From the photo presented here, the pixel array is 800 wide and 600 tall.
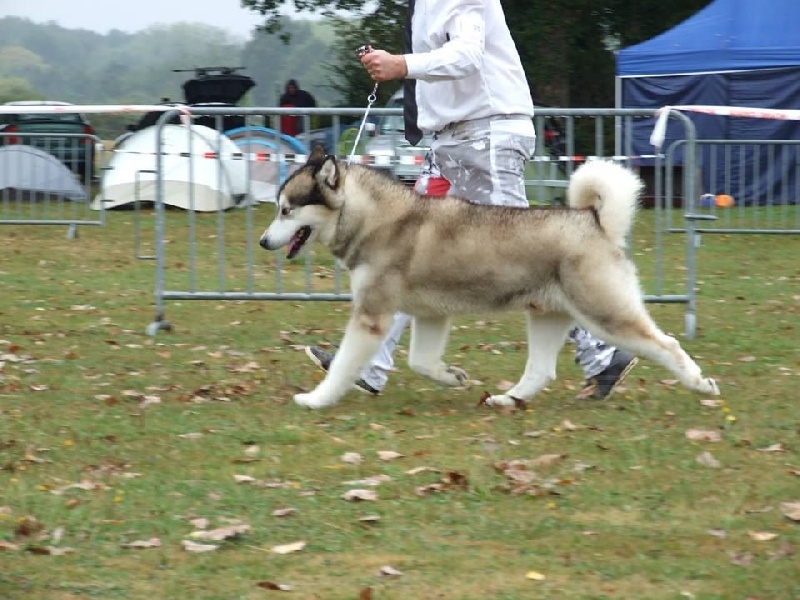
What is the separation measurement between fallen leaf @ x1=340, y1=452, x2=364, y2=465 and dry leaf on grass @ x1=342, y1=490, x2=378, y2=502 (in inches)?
16.9

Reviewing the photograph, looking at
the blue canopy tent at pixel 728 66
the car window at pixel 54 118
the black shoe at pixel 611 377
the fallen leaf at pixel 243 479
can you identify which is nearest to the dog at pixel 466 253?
the black shoe at pixel 611 377

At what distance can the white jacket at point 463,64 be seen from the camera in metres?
5.73

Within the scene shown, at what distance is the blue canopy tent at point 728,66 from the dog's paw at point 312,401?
12.0 metres

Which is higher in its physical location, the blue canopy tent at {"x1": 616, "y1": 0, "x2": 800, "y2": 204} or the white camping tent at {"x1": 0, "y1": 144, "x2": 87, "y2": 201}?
the blue canopy tent at {"x1": 616, "y1": 0, "x2": 800, "y2": 204}

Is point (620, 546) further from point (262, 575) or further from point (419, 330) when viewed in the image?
point (419, 330)

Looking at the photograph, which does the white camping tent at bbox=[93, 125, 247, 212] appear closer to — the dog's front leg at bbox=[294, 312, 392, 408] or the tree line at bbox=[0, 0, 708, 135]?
the dog's front leg at bbox=[294, 312, 392, 408]

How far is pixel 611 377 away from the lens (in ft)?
20.6

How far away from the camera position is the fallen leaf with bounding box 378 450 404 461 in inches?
207

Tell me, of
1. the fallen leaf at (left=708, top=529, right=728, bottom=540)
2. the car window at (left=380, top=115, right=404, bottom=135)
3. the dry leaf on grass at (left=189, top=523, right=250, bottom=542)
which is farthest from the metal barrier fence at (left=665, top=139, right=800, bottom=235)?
the dry leaf on grass at (left=189, top=523, right=250, bottom=542)

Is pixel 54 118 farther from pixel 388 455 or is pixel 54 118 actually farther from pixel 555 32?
pixel 388 455

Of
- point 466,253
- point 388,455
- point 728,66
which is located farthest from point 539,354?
point 728,66

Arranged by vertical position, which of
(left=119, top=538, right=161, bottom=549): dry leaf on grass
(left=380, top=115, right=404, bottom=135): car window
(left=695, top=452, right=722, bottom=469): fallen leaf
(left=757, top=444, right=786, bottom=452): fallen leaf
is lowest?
(left=119, top=538, right=161, bottom=549): dry leaf on grass

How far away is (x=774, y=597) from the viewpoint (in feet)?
12.3

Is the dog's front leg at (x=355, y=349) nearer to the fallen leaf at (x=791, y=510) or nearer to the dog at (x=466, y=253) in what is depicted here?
the dog at (x=466, y=253)
